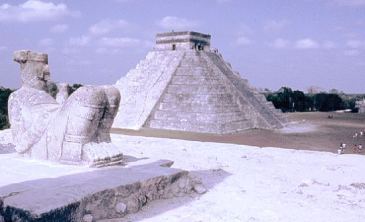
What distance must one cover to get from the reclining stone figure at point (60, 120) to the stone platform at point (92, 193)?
549mm

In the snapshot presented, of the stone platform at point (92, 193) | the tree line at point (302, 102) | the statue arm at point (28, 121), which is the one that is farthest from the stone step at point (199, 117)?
the tree line at point (302, 102)

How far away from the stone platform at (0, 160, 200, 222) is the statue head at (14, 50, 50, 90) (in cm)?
244

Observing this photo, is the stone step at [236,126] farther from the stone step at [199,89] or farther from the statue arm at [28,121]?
the statue arm at [28,121]

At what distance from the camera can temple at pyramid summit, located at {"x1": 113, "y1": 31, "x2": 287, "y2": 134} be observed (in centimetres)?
2283

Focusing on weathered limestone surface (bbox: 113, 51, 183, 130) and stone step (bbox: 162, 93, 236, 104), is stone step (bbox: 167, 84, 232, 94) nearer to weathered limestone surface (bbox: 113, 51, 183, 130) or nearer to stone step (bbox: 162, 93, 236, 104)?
stone step (bbox: 162, 93, 236, 104)

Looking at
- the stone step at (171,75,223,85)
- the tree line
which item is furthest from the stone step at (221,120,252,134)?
the tree line

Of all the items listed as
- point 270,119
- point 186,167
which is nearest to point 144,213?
point 186,167

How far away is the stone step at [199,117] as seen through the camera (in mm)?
22188

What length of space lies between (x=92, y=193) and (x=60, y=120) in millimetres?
2121

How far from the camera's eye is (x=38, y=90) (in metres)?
7.80

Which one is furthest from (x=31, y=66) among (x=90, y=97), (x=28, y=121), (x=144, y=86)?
(x=144, y=86)

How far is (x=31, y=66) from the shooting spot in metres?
7.75

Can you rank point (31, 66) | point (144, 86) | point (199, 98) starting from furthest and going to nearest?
1. point (144, 86)
2. point (199, 98)
3. point (31, 66)

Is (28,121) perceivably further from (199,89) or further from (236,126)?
(199,89)
